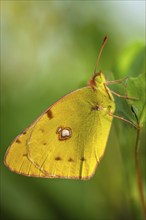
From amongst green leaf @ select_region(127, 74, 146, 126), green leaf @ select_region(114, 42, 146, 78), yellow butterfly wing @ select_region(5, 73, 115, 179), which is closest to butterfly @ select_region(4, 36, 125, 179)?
yellow butterfly wing @ select_region(5, 73, 115, 179)

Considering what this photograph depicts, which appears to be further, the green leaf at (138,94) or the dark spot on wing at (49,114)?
the dark spot on wing at (49,114)

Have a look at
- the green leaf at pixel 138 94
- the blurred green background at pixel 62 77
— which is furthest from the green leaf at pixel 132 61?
the green leaf at pixel 138 94

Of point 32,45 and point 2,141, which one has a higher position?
point 32,45

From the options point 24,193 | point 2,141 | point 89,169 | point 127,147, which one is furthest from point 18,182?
point 127,147

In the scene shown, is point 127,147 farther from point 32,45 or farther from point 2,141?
point 32,45

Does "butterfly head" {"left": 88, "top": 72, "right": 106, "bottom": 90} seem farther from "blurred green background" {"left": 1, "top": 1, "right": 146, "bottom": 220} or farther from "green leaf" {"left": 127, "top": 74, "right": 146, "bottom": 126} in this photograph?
"green leaf" {"left": 127, "top": 74, "right": 146, "bottom": 126}

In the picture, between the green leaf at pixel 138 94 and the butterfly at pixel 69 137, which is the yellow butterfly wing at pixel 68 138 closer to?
the butterfly at pixel 69 137
